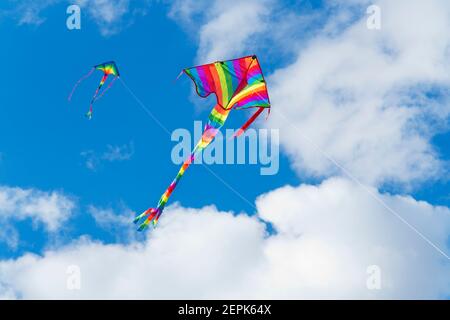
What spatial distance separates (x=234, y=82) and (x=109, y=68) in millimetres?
3741

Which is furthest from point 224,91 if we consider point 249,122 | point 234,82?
point 249,122

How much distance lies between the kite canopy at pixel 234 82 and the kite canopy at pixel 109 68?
2.06 meters

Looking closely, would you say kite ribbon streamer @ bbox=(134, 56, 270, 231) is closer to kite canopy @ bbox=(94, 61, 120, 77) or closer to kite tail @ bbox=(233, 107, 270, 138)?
kite tail @ bbox=(233, 107, 270, 138)

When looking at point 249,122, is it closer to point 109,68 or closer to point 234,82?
point 234,82

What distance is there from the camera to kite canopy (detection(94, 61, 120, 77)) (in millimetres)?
15797

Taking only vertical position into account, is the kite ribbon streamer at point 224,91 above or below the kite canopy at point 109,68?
below

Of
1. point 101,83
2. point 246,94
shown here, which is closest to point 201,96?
point 246,94

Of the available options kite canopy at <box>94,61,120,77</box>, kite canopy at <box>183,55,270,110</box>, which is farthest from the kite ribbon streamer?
kite canopy at <box>94,61,120,77</box>

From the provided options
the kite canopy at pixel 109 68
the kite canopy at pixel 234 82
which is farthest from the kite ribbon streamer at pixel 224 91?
the kite canopy at pixel 109 68

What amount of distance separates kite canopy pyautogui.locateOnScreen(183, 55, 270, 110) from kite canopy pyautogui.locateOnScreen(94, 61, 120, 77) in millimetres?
2057

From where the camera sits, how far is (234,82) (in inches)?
613

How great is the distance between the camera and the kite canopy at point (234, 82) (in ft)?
49.0

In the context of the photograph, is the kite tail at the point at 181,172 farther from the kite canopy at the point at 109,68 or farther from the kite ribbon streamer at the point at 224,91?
the kite canopy at the point at 109,68
